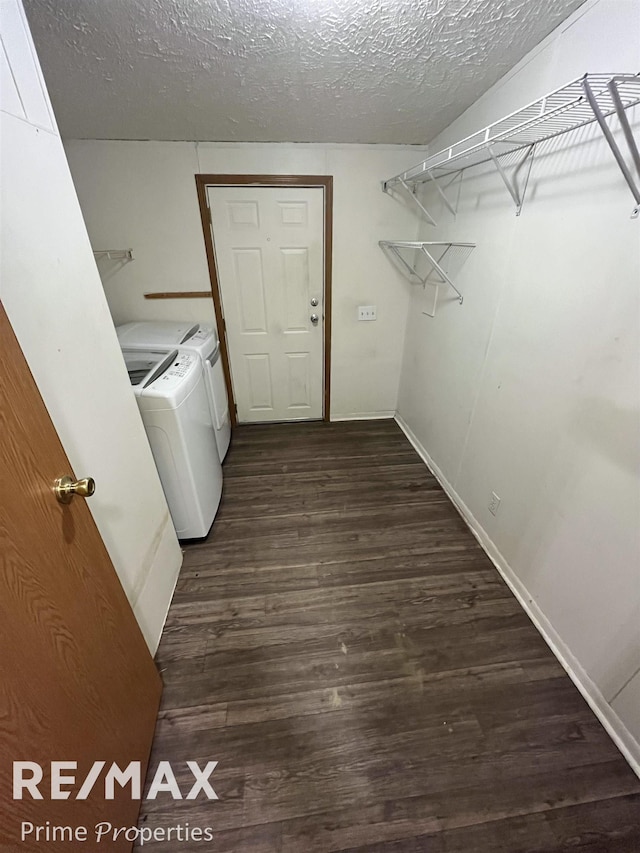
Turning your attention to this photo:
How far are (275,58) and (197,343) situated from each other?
4.46 feet

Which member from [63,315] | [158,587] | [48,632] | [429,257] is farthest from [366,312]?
[48,632]

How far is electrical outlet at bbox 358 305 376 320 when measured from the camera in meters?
2.71

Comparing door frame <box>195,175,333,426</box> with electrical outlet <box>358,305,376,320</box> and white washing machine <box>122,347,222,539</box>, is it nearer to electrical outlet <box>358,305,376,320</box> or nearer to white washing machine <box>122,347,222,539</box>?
electrical outlet <box>358,305,376,320</box>

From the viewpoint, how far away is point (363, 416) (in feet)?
10.4

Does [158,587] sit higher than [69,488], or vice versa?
[69,488]

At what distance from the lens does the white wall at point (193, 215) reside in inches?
85.2

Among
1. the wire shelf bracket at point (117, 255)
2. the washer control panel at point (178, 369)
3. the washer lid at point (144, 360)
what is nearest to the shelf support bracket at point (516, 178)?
the washer control panel at point (178, 369)

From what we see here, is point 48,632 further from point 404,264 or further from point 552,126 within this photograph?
point 404,264

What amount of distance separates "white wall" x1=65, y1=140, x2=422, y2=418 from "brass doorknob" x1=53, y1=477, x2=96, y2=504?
2.08m

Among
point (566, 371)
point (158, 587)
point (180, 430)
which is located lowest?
point (158, 587)

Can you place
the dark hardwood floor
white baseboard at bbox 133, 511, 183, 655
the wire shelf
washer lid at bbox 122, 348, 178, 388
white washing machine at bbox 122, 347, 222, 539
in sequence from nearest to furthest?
the wire shelf, the dark hardwood floor, white baseboard at bbox 133, 511, 183, 655, white washing machine at bbox 122, 347, 222, 539, washer lid at bbox 122, 348, 178, 388

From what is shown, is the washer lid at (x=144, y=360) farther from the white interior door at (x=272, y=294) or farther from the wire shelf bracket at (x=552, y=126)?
the wire shelf bracket at (x=552, y=126)

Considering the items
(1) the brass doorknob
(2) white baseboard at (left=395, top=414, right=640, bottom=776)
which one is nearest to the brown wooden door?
(1) the brass doorknob

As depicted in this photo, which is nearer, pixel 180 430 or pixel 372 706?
pixel 372 706
